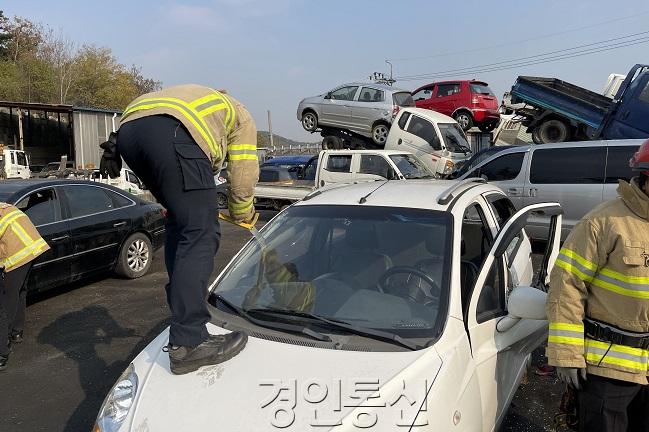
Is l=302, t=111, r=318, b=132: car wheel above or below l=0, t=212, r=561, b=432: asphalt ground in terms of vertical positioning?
above

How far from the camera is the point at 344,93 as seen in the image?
46.7 ft

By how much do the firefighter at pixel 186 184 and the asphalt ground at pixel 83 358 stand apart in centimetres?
167

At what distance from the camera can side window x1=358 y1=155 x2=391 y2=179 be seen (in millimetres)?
11367

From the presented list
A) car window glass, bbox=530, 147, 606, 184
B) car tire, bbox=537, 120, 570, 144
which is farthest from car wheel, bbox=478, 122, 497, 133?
car window glass, bbox=530, 147, 606, 184

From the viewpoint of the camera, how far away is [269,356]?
218cm

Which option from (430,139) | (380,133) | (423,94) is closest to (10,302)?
(430,139)

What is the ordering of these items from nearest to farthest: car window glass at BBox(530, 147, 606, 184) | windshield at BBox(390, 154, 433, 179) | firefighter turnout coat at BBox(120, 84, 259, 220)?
1. firefighter turnout coat at BBox(120, 84, 259, 220)
2. car window glass at BBox(530, 147, 606, 184)
3. windshield at BBox(390, 154, 433, 179)

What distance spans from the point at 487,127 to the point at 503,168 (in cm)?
709

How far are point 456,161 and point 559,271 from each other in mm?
10275

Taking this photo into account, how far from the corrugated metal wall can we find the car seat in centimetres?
2566

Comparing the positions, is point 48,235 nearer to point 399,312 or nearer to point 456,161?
point 399,312

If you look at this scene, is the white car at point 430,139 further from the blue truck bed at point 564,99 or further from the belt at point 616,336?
the belt at point 616,336

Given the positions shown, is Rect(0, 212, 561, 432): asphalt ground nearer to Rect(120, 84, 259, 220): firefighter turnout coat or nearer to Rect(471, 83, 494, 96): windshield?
Rect(120, 84, 259, 220): firefighter turnout coat

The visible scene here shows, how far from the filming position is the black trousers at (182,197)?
2119 mm
